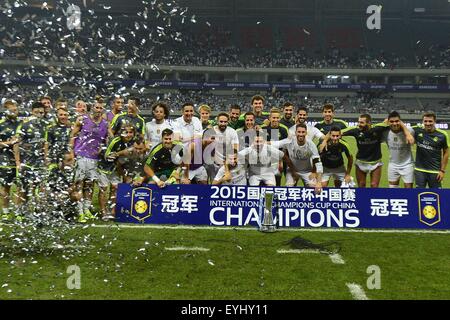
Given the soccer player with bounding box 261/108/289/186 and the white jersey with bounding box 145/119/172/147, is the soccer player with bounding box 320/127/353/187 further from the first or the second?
the white jersey with bounding box 145/119/172/147

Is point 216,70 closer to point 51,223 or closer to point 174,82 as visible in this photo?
point 174,82

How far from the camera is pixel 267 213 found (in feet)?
23.3

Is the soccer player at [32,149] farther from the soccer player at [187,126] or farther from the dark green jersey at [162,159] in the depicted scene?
the soccer player at [187,126]

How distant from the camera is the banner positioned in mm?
7285

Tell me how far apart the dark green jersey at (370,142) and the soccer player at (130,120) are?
164 inches

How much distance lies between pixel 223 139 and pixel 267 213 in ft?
5.53

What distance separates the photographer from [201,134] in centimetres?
828

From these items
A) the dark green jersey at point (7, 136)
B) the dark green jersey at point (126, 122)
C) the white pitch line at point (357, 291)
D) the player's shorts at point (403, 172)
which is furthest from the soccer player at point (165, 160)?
the player's shorts at point (403, 172)

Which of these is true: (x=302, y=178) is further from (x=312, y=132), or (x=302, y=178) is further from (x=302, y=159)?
(x=312, y=132)

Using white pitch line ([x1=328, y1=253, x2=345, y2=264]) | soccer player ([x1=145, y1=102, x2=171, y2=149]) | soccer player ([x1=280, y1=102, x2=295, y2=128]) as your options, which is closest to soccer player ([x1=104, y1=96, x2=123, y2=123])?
soccer player ([x1=145, y1=102, x2=171, y2=149])

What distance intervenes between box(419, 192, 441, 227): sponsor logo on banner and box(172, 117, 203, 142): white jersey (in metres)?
4.01

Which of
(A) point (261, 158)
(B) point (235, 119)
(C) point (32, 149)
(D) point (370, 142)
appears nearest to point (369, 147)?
(D) point (370, 142)

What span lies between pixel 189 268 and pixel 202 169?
316 centimetres

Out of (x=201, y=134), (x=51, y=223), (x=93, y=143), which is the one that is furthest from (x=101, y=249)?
(x=201, y=134)
